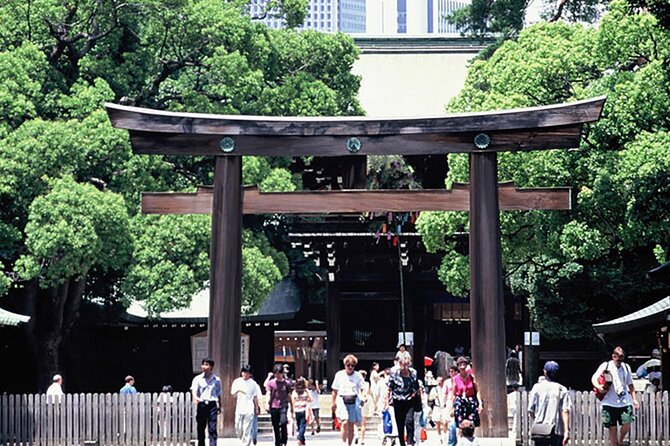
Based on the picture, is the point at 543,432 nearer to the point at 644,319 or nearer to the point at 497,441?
the point at 497,441

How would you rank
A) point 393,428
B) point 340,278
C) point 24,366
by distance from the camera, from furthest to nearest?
point 340,278
point 24,366
point 393,428

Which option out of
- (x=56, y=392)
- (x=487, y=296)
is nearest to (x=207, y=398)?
(x=56, y=392)

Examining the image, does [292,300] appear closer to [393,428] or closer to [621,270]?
[621,270]

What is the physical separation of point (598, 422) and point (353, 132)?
6.24 meters

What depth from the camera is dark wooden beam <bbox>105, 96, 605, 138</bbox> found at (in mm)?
22203

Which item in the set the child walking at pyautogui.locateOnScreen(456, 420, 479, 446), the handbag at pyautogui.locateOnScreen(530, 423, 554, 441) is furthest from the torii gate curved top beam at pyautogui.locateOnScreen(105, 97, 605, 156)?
the child walking at pyautogui.locateOnScreen(456, 420, 479, 446)

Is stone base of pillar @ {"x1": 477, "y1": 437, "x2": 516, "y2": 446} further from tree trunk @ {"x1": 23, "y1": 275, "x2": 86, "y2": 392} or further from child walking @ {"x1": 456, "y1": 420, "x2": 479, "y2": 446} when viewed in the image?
tree trunk @ {"x1": 23, "y1": 275, "x2": 86, "y2": 392}

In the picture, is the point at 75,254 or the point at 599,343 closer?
the point at 75,254

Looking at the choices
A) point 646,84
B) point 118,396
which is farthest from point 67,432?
point 646,84

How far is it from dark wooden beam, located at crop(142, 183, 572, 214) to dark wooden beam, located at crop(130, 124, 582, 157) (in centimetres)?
71

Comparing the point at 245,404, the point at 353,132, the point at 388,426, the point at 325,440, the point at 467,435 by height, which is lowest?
the point at 325,440

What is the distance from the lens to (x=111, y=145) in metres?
30.2

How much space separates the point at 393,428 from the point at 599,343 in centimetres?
1438

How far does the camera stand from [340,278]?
40.7m
